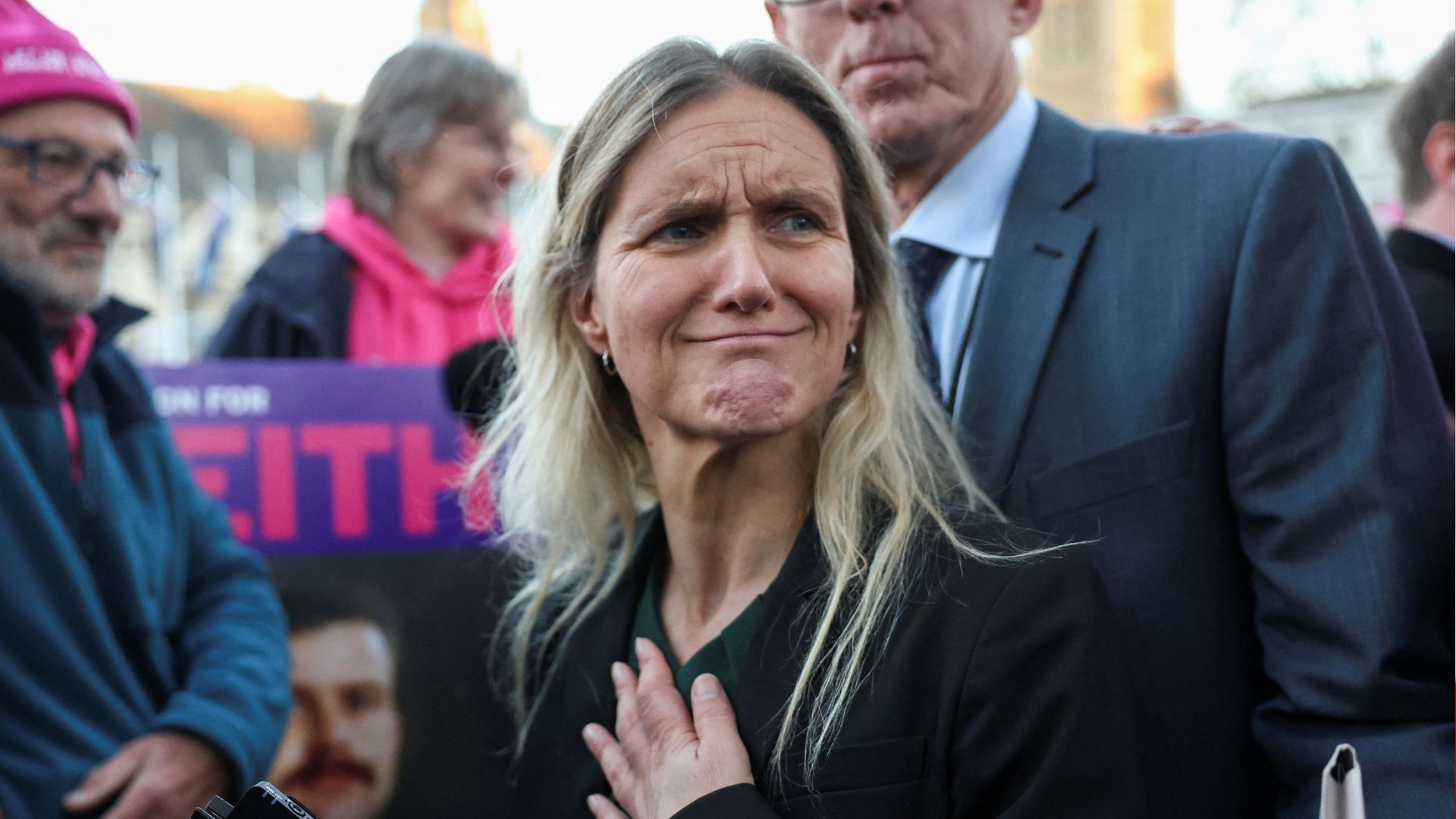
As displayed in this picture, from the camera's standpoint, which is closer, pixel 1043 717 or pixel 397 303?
pixel 1043 717

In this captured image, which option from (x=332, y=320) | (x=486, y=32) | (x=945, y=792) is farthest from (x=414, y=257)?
(x=486, y=32)

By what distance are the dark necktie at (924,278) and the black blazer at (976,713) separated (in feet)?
1.61

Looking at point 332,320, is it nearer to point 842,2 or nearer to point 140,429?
point 140,429

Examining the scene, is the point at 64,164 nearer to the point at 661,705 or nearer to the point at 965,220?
the point at 661,705

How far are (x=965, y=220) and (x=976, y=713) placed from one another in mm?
937

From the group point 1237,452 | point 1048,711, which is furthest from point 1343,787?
point 1237,452

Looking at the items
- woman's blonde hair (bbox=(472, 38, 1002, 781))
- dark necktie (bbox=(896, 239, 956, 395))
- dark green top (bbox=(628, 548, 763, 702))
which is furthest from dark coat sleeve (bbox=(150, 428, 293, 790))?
dark necktie (bbox=(896, 239, 956, 395))

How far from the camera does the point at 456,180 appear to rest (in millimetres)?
3811

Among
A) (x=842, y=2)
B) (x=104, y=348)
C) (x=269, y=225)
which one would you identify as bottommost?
(x=269, y=225)

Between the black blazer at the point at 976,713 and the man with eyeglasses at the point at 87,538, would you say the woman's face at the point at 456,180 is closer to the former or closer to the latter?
the man with eyeglasses at the point at 87,538

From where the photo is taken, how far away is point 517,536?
260cm

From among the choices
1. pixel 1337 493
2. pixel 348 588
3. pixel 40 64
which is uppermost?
pixel 40 64

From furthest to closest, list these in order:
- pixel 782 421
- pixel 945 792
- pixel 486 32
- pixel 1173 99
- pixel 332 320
A: 1. pixel 1173 99
2. pixel 486 32
3. pixel 332 320
4. pixel 782 421
5. pixel 945 792

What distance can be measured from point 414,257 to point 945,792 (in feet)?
8.80
